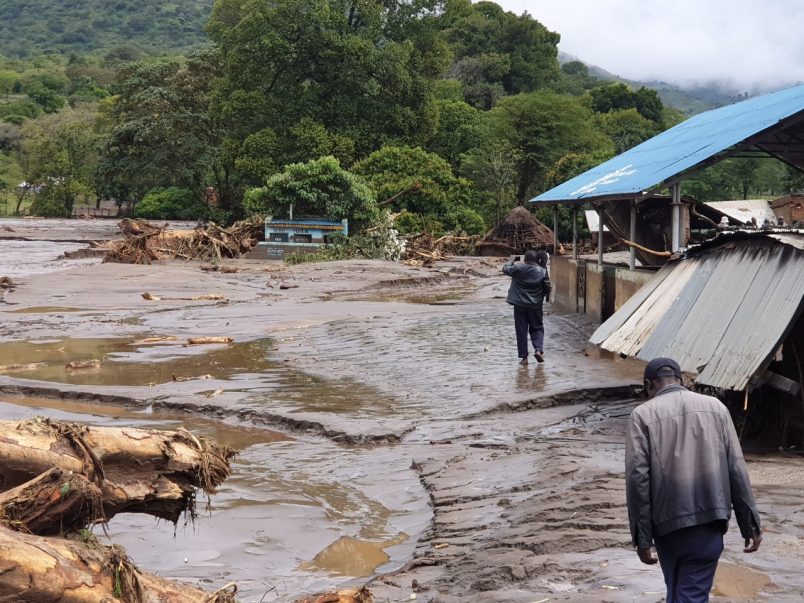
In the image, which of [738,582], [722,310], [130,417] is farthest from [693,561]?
[130,417]

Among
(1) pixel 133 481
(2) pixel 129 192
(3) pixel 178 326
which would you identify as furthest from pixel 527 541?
(2) pixel 129 192

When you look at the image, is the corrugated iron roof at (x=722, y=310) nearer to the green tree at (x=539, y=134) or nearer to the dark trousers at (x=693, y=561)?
the dark trousers at (x=693, y=561)

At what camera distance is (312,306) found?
22891 millimetres

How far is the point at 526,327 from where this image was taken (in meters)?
14.3

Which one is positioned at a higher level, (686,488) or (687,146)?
(687,146)

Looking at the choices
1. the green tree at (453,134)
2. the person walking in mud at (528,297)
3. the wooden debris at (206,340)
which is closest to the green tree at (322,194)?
the wooden debris at (206,340)

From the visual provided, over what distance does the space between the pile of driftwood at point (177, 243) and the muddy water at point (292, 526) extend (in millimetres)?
24831

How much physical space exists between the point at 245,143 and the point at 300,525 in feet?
136

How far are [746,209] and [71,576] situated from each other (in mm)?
22360

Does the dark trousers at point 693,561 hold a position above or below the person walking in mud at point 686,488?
below

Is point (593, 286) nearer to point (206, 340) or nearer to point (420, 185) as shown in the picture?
point (206, 340)

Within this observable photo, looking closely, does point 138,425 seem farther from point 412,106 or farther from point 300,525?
point 412,106

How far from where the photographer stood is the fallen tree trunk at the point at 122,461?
5.03 m

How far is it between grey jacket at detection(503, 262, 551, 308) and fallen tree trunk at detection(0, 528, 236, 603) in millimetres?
9702
